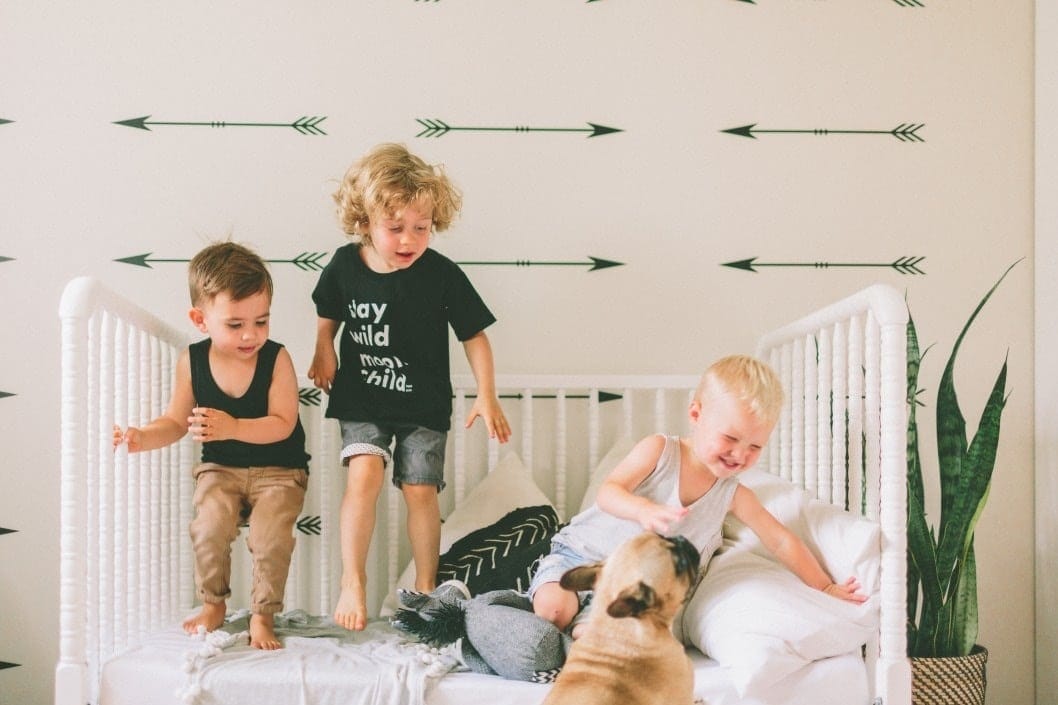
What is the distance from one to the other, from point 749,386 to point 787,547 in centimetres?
29

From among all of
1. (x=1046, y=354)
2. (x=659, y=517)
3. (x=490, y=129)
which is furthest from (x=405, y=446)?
(x=1046, y=354)

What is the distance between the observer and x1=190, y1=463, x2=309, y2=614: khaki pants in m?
1.57

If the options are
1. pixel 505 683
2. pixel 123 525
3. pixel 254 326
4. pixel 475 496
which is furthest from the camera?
pixel 475 496

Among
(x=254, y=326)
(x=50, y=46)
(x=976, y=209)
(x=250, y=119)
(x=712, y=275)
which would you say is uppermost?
(x=50, y=46)

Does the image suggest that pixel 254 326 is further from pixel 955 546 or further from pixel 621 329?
pixel 955 546

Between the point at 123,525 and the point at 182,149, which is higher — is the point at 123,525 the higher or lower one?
the lower one

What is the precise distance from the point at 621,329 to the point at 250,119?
0.92m

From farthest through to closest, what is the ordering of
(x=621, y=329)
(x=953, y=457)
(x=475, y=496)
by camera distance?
(x=621, y=329) → (x=475, y=496) → (x=953, y=457)

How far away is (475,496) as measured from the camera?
75.8 inches

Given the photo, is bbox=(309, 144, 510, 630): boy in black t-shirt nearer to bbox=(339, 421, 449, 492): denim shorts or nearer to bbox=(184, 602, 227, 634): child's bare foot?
bbox=(339, 421, 449, 492): denim shorts

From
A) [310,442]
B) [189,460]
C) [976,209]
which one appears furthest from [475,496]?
[976,209]

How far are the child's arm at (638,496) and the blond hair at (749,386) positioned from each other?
0.42 feet

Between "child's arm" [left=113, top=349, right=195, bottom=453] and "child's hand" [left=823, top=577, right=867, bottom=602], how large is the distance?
109cm

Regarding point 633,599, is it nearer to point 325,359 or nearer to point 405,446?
point 405,446
